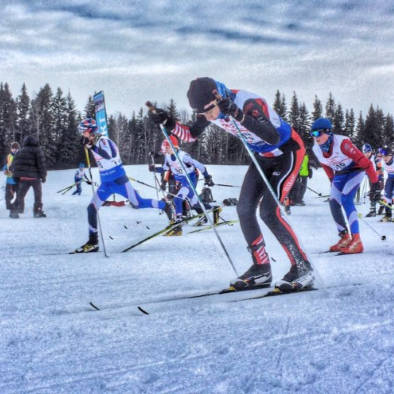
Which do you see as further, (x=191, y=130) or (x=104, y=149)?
(x=104, y=149)

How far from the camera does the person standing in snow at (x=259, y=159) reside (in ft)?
9.47

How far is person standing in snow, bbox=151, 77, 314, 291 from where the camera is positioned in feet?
9.47

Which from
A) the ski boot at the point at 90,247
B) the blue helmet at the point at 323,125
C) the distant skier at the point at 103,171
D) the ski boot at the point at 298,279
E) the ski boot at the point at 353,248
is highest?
the blue helmet at the point at 323,125

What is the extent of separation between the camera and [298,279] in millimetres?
2961

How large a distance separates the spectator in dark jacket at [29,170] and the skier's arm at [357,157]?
21.8 feet

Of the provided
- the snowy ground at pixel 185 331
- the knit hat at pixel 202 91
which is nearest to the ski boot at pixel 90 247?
the snowy ground at pixel 185 331

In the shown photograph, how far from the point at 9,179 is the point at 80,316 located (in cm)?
833

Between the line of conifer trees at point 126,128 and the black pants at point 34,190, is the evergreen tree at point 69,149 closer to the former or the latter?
the line of conifer trees at point 126,128

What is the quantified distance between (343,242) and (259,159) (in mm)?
2425

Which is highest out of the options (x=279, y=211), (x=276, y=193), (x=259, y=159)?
(x=259, y=159)

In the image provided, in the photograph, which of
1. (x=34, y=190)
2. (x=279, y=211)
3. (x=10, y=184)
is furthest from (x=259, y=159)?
(x=10, y=184)

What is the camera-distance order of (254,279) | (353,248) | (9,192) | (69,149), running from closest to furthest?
(254,279)
(353,248)
(9,192)
(69,149)

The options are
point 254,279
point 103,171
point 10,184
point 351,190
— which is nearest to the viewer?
point 254,279

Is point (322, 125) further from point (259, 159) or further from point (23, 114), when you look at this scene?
point (23, 114)
